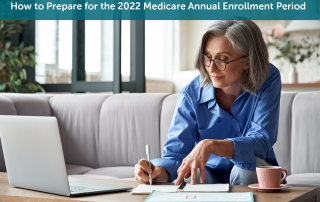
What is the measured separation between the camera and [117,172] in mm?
2291

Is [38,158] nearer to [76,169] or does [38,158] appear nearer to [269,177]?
[269,177]

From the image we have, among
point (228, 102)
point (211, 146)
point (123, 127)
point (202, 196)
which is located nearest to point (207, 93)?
point (228, 102)

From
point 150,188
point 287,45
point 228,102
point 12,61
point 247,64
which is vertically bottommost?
point 150,188

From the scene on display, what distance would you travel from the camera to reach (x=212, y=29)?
4.78 ft

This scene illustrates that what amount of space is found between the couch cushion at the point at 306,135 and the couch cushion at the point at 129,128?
0.81m

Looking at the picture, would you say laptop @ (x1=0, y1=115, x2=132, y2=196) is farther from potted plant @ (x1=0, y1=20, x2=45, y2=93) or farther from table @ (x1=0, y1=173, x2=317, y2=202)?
potted plant @ (x1=0, y1=20, x2=45, y2=93)

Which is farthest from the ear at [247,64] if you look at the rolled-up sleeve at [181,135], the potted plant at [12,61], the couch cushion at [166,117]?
the potted plant at [12,61]

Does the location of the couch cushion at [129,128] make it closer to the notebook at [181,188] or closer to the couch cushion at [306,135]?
the couch cushion at [306,135]

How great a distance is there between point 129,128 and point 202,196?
5.21ft

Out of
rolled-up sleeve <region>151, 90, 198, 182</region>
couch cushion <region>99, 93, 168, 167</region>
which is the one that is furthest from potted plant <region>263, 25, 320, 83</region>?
rolled-up sleeve <region>151, 90, 198, 182</region>

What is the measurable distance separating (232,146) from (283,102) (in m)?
1.02

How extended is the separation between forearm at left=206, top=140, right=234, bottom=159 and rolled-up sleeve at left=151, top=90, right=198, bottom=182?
23 centimetres

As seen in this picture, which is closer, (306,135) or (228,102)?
(228,102)

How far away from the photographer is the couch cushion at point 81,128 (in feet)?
8.62
